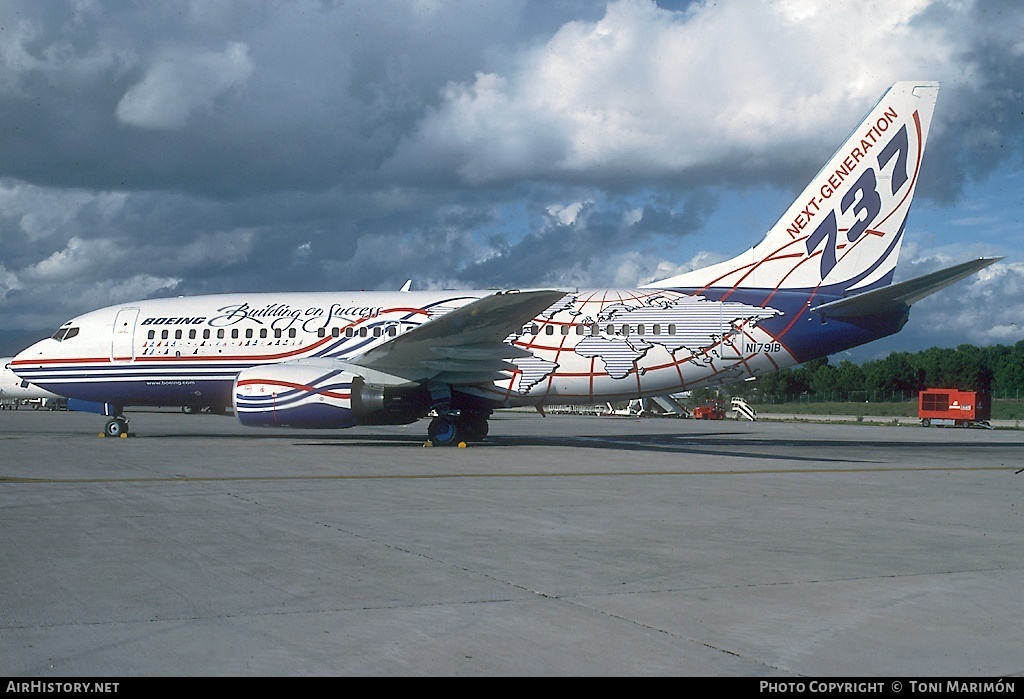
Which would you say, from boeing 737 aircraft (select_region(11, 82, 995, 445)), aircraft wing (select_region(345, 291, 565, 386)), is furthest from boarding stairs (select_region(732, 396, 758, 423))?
aircraft wing (select_region(345, 291, 565, 386))

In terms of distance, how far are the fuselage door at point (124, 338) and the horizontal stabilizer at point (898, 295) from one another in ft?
54.7

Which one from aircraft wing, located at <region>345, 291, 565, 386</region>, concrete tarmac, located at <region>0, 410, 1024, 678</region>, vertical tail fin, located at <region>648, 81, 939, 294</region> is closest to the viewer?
concrete tarmac, located at <region>0, 410, 1024, 678</region>

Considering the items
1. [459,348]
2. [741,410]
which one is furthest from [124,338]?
[741,410]

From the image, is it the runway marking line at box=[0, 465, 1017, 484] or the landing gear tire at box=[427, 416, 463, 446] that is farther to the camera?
the landing gear tire at box=[427, 416, 463, 446]

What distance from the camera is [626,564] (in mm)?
7551

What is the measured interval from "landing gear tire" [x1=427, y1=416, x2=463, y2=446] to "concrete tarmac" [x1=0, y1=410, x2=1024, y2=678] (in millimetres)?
6717

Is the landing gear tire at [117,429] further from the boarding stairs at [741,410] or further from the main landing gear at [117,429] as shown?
the boarding stairs at [741,410]

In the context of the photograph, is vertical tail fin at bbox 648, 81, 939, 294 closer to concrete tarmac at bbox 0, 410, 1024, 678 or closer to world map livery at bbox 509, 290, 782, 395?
world map livery at bbox 509, 290, 782, 395

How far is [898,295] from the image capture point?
2052cm

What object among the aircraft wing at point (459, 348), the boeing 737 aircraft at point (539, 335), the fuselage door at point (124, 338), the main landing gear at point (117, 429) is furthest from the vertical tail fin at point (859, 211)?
the main landing gear at point (117, 429)

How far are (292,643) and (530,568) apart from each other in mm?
2579

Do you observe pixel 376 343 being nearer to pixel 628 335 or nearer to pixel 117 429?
pixel 628 335

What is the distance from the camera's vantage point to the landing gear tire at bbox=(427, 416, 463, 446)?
22.2 m

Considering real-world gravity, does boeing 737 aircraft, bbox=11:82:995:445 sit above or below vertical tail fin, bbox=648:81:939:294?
below
